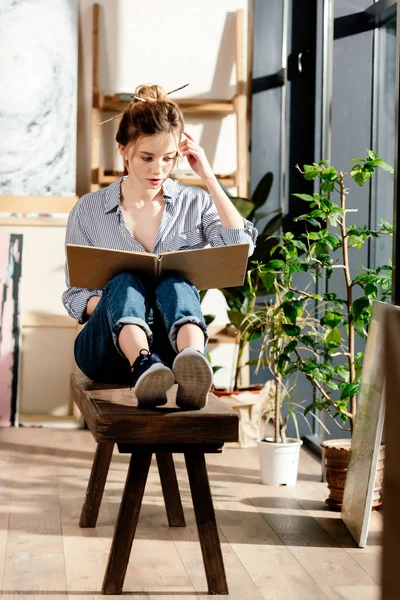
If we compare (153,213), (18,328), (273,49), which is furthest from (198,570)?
(273,49)

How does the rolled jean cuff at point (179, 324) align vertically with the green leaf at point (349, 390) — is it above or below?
above

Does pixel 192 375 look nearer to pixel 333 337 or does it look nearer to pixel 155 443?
pixel 155 443

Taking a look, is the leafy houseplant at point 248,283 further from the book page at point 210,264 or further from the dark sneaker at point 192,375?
the dark sneaker at point 192,375

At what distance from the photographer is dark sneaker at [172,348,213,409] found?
2002 mm

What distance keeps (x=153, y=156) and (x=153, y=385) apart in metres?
0.78

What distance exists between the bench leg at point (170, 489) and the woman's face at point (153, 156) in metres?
0.83

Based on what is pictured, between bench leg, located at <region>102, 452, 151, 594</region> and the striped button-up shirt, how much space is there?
682 mm

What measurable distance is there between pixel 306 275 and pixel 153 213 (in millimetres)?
1595

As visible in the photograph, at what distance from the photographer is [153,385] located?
1999mm

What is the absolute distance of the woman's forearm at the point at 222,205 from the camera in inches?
98.4

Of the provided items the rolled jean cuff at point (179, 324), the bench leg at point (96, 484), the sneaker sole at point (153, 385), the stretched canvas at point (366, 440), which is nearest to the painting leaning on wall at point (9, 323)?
the bench leg at point (96, 484)

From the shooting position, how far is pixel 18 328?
438 centimetres

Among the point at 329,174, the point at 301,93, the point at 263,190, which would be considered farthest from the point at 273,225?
the point at 329,174

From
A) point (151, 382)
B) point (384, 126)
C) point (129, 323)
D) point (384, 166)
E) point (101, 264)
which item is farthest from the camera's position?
point (384, 126)
